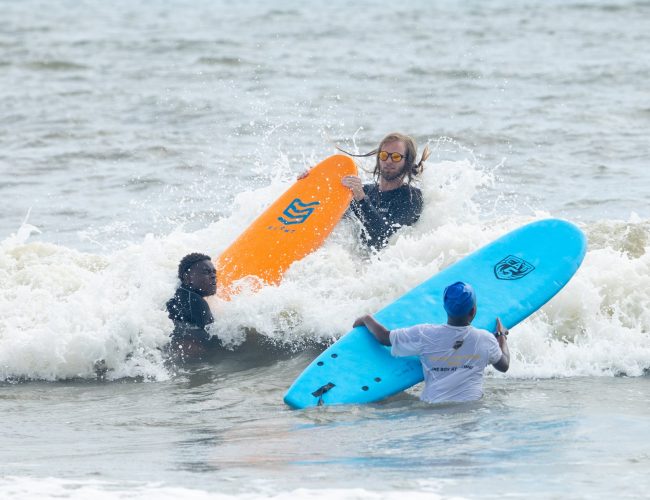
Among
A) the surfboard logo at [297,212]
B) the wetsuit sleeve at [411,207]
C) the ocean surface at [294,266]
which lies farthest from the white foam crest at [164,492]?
the surfboard logo at [297,212]

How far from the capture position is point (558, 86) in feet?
56.4

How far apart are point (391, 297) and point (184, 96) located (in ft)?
34.0

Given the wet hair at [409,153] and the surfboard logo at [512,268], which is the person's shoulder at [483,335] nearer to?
the surfboard logo at [512,268]

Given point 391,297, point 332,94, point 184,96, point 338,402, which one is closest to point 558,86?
point 332,94

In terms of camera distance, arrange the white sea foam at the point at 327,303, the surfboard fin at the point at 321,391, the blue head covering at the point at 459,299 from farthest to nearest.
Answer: the white sea foam at the point at 327,303
the surfboard fin at the point at 321,391
the blue head covering at the point at 459,299

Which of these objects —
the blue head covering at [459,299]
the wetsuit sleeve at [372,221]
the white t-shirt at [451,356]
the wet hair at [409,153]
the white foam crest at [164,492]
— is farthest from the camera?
the wetsuit sleeve at [372,221]

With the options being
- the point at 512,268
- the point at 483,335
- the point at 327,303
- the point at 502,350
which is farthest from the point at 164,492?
the point at 327,303

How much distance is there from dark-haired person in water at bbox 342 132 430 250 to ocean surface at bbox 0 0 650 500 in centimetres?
22

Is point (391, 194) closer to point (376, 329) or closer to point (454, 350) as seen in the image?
point (376, 329)

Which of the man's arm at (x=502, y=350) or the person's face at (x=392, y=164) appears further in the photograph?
the person's face at (x=392, y=164)

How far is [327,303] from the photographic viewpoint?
786 centimetres

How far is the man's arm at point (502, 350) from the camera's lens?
5.98 m

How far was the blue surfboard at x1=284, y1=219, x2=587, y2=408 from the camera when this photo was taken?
6.29 meters

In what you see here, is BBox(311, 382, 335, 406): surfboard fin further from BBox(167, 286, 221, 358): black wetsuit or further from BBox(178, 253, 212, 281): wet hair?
BBox(178, 253, 212, 281): wet hair
